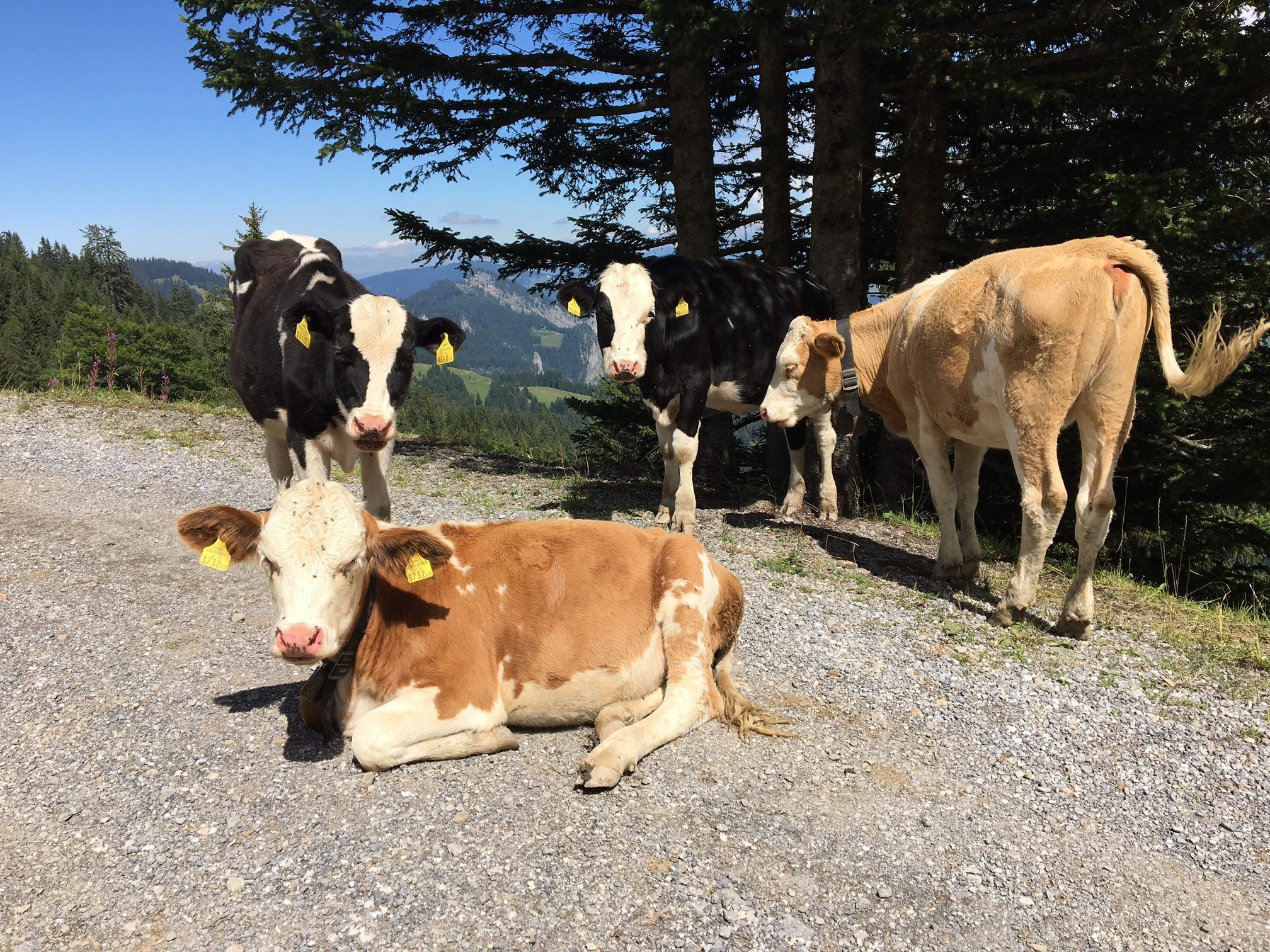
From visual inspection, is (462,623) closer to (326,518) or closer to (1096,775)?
(326,518)

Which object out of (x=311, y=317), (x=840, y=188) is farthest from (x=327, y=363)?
(x=840, y=188)

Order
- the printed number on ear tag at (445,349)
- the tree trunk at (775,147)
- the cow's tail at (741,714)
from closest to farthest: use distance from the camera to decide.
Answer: the cow's tail at (741,714) → the printed number on ear tag at (445,349) → the tree trunk at (775,147)

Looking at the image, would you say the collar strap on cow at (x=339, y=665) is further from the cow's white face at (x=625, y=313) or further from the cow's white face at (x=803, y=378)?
the cow's white face at (x=803, y=378)

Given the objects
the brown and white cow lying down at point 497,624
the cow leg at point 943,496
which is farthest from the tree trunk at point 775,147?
the brown and white cow lying down at point 497,624

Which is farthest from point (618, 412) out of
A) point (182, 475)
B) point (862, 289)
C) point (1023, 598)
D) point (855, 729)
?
point (855, 729)

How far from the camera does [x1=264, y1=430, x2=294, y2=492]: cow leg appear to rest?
8820 mm

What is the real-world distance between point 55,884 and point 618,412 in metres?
11.4

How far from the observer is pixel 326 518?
4.09 m

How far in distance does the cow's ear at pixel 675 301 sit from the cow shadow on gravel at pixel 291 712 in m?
5.76

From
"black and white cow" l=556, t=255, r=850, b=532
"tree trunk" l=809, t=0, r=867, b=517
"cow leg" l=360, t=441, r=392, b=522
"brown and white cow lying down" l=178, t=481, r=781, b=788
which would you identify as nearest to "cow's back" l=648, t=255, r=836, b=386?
"black and white cow" l=556, t=255, r=850, b=532

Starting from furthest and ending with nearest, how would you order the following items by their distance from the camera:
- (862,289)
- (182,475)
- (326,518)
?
(862,289) < (182,475) < (326,518)

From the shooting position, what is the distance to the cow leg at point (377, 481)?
743cm

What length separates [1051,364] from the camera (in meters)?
6.33

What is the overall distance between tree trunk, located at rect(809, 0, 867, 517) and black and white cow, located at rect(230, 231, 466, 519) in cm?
569
